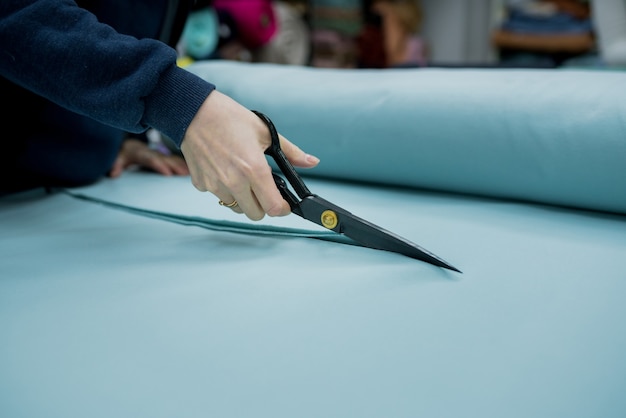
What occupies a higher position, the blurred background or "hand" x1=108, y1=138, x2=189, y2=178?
the blurred background

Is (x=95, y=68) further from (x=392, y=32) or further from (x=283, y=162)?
(x=392, y=32)

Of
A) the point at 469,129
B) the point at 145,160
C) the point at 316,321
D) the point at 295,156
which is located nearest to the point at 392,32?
the point at 145,160

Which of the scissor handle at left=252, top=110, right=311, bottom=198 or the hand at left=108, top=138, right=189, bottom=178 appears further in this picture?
the hand at left=108, top=138, right=189, bottom=178

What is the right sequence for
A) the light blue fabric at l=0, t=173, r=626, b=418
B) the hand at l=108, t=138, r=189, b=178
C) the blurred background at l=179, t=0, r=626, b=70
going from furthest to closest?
1. the blurred background at l=179, t=0, r=626, b=70
2. the hand at l=108, t=138, r=189, b=178
3. the light blue fabric at l=0, t=173, r=626, b=418

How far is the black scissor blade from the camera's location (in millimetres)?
465

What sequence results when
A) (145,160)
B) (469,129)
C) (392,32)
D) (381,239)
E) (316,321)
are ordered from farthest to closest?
1. (392,32)
2. (145,160)
3. (469,129)
4. (381,239)
5. (316,321)

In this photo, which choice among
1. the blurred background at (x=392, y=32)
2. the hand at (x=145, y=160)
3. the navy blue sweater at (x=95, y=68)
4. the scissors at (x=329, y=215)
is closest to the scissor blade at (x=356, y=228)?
the scissors at (x=329, y=215)

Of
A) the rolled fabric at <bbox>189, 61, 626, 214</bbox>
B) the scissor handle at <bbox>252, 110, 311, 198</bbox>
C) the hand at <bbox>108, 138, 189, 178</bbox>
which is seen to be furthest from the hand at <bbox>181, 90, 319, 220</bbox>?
the hand at <bbox>108, 138, 189, 178</bbox>

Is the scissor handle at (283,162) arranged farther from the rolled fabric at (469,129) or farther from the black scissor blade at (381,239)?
the rolled fabric at (469,129)

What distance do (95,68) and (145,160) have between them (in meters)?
0.40

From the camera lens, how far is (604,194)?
21.9 inches

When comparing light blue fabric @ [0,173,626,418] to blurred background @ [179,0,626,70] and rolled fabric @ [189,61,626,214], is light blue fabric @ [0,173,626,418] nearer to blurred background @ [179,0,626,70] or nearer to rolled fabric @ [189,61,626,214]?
rolled fabric @ [189,61,626,214]

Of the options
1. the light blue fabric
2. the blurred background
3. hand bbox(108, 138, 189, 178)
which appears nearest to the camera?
the light blue fabric

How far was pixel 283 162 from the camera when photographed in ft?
1.65
